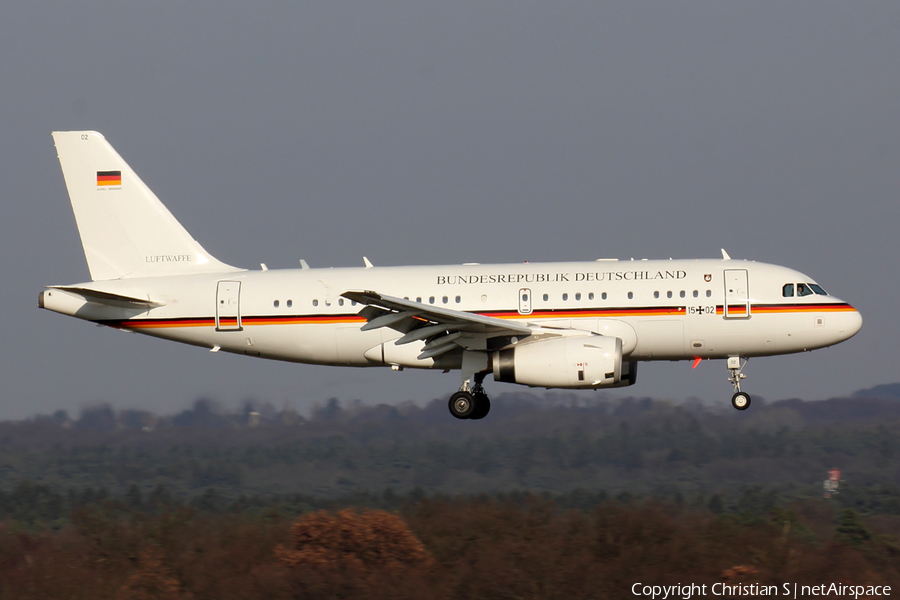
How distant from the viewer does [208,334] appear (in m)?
34.0

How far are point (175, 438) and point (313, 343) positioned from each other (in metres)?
29.4

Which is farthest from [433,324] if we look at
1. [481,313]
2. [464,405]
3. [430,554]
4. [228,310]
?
[430,554]

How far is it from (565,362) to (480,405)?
3.72 metres

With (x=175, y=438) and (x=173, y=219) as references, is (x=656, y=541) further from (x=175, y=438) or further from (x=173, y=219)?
(x=175, y=438)

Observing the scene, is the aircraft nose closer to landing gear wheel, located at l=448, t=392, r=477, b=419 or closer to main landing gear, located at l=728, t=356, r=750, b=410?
Result: main landing gear, located at l=728, t=356, r=750, b=410

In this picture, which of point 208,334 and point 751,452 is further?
point 751,452

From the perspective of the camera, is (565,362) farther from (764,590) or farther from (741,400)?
(764,590)

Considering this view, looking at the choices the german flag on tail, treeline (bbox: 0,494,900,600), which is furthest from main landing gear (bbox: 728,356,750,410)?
the german flag on tail

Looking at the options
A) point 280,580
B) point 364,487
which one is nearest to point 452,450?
point 364,487

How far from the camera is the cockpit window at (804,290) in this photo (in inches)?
1256

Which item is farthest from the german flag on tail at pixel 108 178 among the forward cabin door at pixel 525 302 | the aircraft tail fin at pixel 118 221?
the forward cabin door at pixel 525 302

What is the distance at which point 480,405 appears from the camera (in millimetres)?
33156

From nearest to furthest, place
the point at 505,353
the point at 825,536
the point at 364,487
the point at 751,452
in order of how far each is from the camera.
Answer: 1. the point at 505,353
2. the point at 825,536
3. the point at 364,487
4. the point at 751,452

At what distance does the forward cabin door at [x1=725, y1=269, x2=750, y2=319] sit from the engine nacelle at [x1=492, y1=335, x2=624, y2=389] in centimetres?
337
